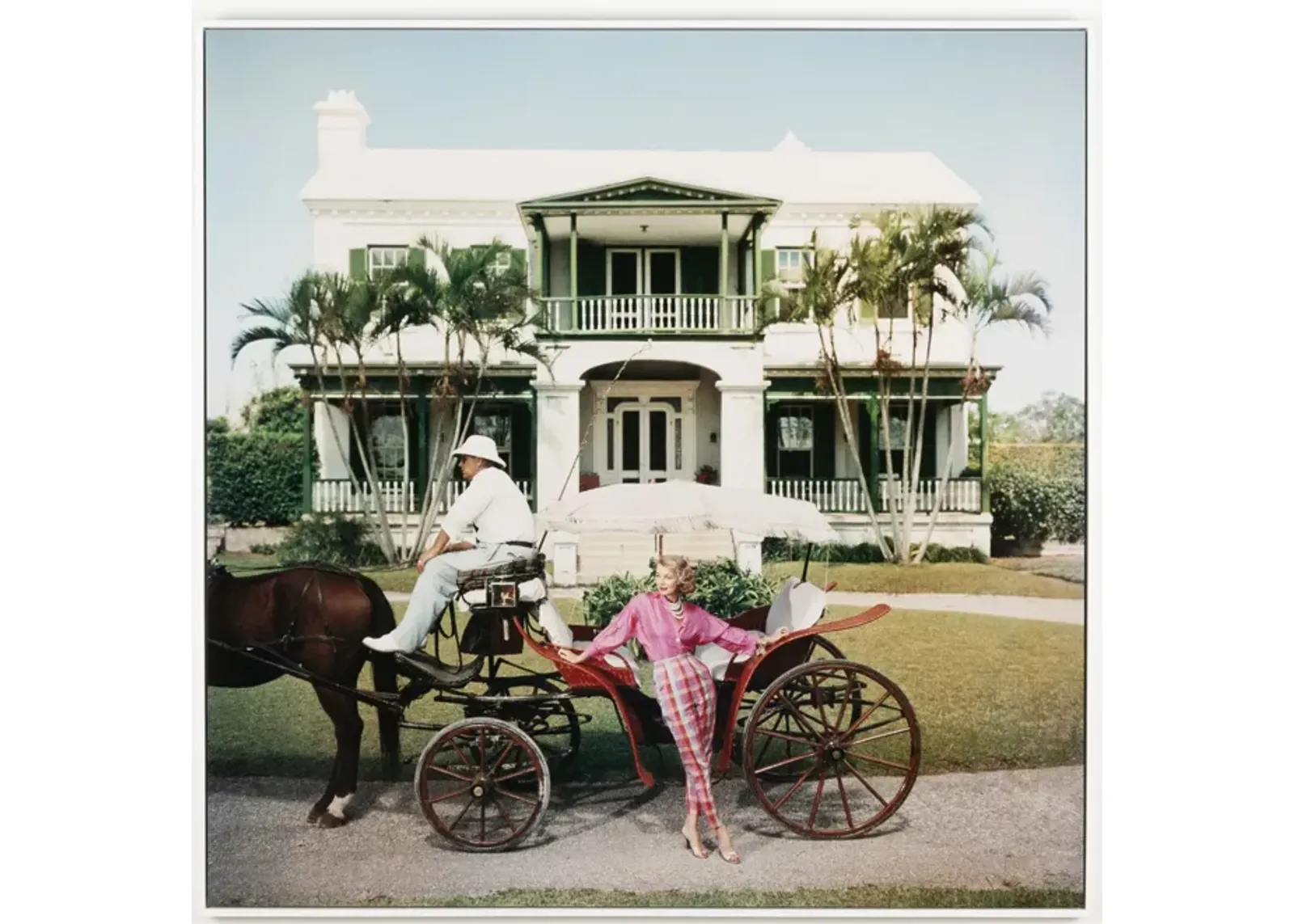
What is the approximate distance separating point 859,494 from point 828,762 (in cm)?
228

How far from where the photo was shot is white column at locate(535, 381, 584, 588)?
8703 mm

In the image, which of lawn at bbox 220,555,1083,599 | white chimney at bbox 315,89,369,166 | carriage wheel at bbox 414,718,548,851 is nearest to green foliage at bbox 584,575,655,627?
lawn at bbox 220,555,1083,599

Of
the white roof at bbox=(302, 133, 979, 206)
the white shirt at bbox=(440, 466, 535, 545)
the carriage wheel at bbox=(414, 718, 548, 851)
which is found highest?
the white roof at bbox=(302, 133, 979, 206)

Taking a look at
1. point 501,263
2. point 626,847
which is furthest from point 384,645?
point 501,263

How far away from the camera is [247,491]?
27.0 feet

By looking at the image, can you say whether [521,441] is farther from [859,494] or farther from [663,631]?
[859,494]

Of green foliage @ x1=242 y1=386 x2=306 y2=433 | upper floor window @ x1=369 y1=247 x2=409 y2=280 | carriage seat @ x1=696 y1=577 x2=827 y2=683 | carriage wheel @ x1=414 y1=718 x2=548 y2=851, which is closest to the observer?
carriage wheel @ x1=414 y1=718 x2=548 y2=851

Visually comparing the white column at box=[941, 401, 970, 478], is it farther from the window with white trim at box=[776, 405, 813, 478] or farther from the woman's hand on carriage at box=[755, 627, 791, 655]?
the woman's hand on carriage at box=[755, 627, 791, 655]

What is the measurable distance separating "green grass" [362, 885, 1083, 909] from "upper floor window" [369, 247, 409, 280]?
4.35m

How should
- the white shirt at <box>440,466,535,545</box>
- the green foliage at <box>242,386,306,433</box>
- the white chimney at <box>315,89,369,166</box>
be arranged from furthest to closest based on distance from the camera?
the green foliage at <box>242,386,306,433</box>, the white chimney at <box>315,89,369,166</box>, the white shirt at <box>440,466,535,545</box>

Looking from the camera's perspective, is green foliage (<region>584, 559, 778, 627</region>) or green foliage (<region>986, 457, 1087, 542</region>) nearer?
green foliage (<region>986, 457, 1087, 542</region>)

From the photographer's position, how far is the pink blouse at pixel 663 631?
7.24 metres

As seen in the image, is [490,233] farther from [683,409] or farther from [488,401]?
[683,409]
